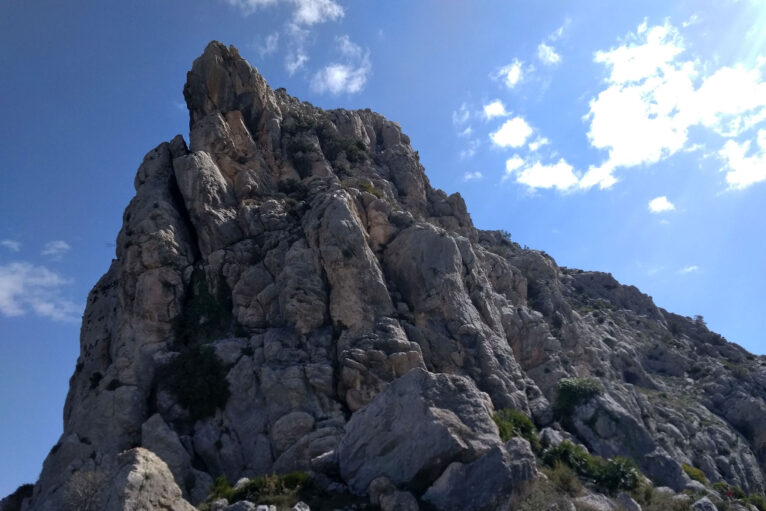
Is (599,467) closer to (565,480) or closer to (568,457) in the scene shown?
(568,457)

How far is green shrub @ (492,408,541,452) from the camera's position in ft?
88.2

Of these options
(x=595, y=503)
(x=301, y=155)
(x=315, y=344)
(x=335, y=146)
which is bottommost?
(x=595, y=503)

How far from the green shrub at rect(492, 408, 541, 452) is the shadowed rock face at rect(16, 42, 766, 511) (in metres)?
2.39

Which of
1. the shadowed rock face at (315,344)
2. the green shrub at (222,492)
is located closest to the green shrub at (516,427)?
the shadowed rock face at (315,344)

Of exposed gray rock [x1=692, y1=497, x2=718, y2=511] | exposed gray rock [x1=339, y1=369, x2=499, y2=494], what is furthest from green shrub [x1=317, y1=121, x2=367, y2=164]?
exposed gray rock [x1=692, y1=497, x2=718, y2=511]

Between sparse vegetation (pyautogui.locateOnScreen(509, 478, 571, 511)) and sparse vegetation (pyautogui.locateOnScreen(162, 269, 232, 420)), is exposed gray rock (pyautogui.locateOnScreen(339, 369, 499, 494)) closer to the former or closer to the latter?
sparse vegetation (pyautogui.locateOnScreen(509, 478, 571, 511))

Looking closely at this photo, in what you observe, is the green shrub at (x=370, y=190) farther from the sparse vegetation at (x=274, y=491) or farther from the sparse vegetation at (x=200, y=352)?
the sparse vegetation at (x=274, y=491)

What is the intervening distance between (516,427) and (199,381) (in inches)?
681

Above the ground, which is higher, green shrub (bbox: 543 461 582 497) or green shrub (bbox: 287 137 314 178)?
green shrub (bbox: 287 137 314 178)

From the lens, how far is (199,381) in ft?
115

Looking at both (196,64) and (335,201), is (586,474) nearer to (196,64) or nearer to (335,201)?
(335,201)

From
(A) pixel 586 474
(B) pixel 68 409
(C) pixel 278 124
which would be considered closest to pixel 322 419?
(A) pixel 586 474

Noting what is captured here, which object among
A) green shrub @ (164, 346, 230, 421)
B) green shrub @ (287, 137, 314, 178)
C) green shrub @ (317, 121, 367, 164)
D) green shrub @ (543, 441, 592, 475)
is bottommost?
green shrub @ (543, 441, 592, 475)

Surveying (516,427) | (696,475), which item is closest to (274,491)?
(516,427)
